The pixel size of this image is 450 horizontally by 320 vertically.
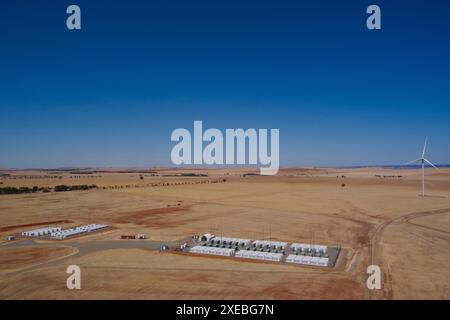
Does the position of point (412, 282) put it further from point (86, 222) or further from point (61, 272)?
point (86, 222)

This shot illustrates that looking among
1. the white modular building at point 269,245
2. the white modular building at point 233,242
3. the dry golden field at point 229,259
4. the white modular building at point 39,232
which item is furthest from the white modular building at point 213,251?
the white modular building at point 39,232

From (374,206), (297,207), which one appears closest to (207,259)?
(297,207)

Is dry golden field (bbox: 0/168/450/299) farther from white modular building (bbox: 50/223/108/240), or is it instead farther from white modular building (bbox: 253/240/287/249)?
white modular building (bbox: 253/240/287/249)

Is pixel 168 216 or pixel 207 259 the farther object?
pixel 168 216

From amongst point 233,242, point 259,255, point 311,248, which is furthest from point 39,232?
point 311,248

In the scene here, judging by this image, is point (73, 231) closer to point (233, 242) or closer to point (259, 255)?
point (233, 242)
